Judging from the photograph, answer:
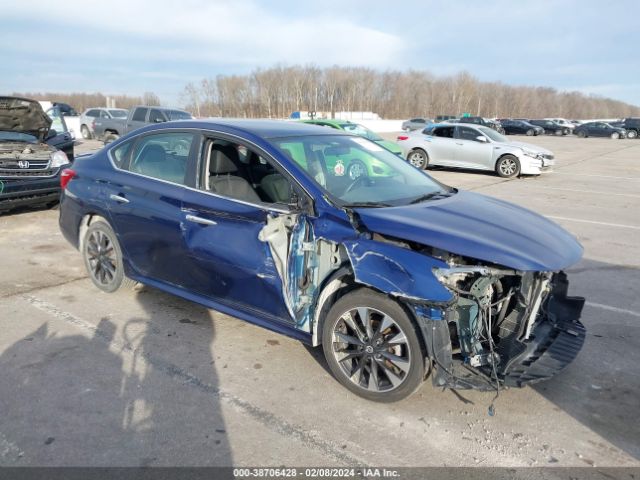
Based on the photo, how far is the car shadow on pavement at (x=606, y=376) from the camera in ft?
10.2

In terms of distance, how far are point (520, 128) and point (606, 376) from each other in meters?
49.8

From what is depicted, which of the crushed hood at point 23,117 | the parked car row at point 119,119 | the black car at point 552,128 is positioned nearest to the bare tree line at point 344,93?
the black car at point 552,128

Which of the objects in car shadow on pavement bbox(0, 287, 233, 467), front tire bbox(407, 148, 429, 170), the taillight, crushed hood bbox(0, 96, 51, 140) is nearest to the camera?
car shadow on pavement bbox(0, 287, 233, 467)

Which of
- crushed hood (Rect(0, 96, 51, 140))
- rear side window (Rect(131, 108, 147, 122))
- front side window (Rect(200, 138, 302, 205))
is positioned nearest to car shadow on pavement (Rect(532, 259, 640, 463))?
front side window (Rect(200, 138, 302, 205))

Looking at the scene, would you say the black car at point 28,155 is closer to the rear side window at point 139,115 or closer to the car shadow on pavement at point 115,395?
the car shadow on pavement at point 115,395

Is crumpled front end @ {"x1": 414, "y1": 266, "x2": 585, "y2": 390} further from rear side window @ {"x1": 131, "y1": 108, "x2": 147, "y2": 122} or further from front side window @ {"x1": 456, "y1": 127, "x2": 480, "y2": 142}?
rear side window @ {"x1": 131, "y1": 108, "x2": 147, "y2": 122}

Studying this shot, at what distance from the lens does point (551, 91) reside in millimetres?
136625

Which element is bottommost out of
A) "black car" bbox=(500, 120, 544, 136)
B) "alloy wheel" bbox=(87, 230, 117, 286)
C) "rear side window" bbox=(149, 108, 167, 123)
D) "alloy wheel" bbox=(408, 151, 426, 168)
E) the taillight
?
"alloy wheel" bbox=(87, 230, 117, 286)

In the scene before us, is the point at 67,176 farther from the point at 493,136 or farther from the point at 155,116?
the point at 155,116

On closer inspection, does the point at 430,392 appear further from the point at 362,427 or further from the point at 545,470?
the point at 545,470

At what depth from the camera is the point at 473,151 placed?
15.7m

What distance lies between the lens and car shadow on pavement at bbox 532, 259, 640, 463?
310 centimetres

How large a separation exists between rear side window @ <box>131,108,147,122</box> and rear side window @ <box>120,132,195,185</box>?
601 inches

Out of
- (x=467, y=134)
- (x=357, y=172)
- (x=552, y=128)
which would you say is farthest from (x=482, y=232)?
(x=552, y=128)
